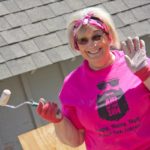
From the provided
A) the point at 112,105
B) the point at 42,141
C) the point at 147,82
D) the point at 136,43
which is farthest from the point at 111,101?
the point at 42,141

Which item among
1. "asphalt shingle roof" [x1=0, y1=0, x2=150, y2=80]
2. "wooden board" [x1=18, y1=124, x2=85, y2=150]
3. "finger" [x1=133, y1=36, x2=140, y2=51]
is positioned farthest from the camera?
"asphalt shingle roof" [x1=0, y1=0, x2=150, y2=80]

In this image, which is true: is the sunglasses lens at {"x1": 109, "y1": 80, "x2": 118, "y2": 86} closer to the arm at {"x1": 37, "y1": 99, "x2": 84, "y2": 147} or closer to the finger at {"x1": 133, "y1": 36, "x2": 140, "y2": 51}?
the finger at {"x1": 133, "y1": 36, "x2": 140, "y2": 51}

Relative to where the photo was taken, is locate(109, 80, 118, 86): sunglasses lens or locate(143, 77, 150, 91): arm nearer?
locate(143, 77, 150, 91): arm

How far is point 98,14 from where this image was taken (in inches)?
89.0

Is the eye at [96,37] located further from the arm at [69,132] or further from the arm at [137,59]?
the arm at [69,132]

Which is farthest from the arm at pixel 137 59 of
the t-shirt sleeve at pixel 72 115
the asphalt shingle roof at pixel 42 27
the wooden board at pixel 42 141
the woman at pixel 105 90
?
the asphalt shingle roof at pixel 42 27

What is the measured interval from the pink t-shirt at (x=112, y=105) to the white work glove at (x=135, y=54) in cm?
6

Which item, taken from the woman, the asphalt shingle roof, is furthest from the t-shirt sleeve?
the asphalt shingle roof

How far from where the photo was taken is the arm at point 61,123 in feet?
7.45

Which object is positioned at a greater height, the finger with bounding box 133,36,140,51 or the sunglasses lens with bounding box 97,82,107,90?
the finger with bounding box 133,36,140,51

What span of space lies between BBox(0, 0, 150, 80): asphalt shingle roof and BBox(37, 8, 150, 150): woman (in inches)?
75.4

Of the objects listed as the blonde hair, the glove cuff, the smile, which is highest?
the blonde hair

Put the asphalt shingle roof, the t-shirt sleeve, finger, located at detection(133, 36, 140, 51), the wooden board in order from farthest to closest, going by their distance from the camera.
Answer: the asphalt shingle roof → the wooden board → the t-shirt sleeve → finger, located at detection(133, 36, 140, 51)

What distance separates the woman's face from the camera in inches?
85.9
